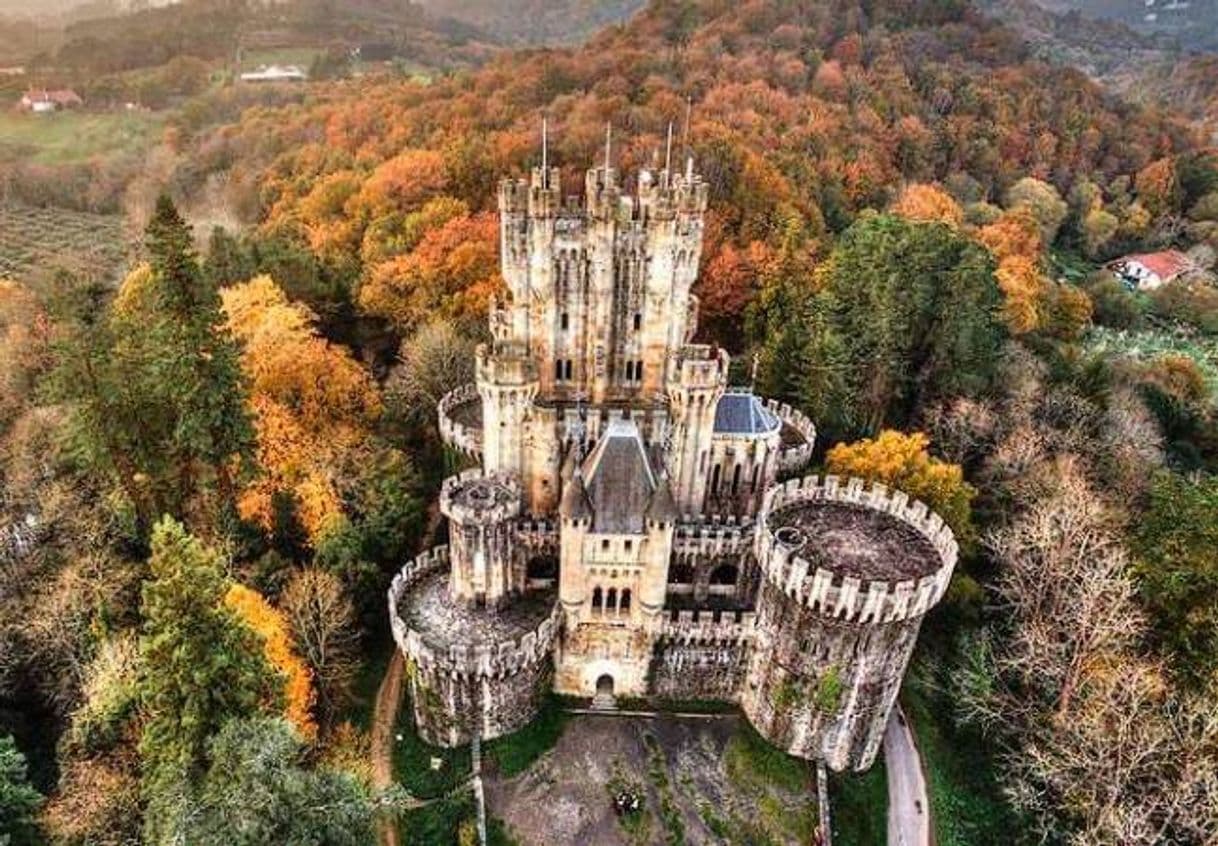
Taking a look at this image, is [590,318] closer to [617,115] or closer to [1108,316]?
[617,115]

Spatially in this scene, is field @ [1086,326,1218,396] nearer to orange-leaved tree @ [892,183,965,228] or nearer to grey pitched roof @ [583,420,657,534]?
orange-leaved tree @ [892,183,965,228]

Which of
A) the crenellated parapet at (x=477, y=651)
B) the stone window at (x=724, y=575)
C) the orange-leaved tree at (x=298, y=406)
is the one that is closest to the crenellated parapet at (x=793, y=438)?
A: the stone window at (x=724, y=575)

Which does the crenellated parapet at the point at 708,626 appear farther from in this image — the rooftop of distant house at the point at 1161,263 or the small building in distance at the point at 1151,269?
the rooftop of distant house at the point at 1161,263

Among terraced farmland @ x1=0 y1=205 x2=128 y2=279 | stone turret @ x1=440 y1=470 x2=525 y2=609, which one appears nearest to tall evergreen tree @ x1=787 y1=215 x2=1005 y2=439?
stone turret @ x1=440 y1=470 x2=525 y2=609

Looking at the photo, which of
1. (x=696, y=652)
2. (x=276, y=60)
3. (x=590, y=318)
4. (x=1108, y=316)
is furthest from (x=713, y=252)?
(x=276, y=60)

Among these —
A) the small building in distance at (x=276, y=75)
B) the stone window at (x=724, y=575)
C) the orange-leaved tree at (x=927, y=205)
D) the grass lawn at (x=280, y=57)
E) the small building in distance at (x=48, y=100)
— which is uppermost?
the grass lawn at (x=280, y=57)

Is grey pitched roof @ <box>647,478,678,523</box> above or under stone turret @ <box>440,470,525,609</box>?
above
